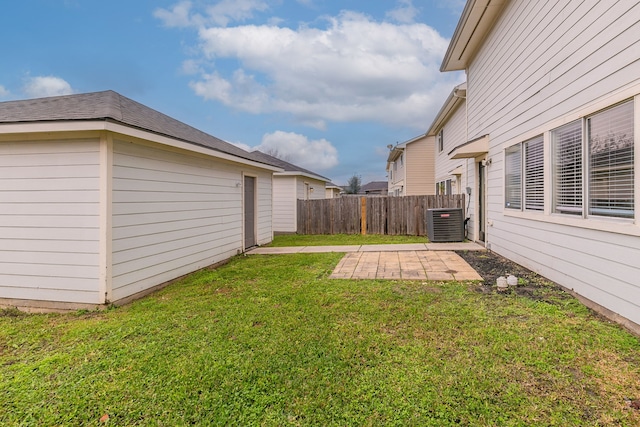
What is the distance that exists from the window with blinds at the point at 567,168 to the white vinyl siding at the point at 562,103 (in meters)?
0.08

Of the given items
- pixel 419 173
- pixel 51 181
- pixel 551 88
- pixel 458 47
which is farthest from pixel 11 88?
pixel 419 173

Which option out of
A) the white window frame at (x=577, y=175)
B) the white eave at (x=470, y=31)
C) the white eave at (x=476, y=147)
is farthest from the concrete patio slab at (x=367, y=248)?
the white eave at (x=470, y=31)

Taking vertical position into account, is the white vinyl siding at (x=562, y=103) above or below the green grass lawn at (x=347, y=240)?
above

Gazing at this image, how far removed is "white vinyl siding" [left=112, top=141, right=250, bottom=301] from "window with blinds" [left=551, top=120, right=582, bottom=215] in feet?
20.4

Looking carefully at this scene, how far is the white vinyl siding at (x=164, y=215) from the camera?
14.8 feet

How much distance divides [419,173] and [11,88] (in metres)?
20.1

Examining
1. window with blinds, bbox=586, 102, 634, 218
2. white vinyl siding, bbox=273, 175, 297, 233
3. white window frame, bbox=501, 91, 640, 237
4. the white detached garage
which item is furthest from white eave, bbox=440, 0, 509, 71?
white vinyl siding, bbox=273, 175, 297, 233

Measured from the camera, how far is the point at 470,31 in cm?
761

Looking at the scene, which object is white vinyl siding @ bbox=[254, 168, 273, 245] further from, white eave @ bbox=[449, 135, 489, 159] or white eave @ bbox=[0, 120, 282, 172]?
white eave @ bbox=[449, 135, 489, 159]

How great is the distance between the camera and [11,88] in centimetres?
1288

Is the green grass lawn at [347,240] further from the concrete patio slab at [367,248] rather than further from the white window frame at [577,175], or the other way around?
the white window frame at [577,175]

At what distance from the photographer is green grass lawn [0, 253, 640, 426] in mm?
1998

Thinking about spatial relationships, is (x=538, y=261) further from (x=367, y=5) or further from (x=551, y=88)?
(x=367, y=5)

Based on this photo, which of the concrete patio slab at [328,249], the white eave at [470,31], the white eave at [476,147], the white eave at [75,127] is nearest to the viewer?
the white eave at [75,127]
